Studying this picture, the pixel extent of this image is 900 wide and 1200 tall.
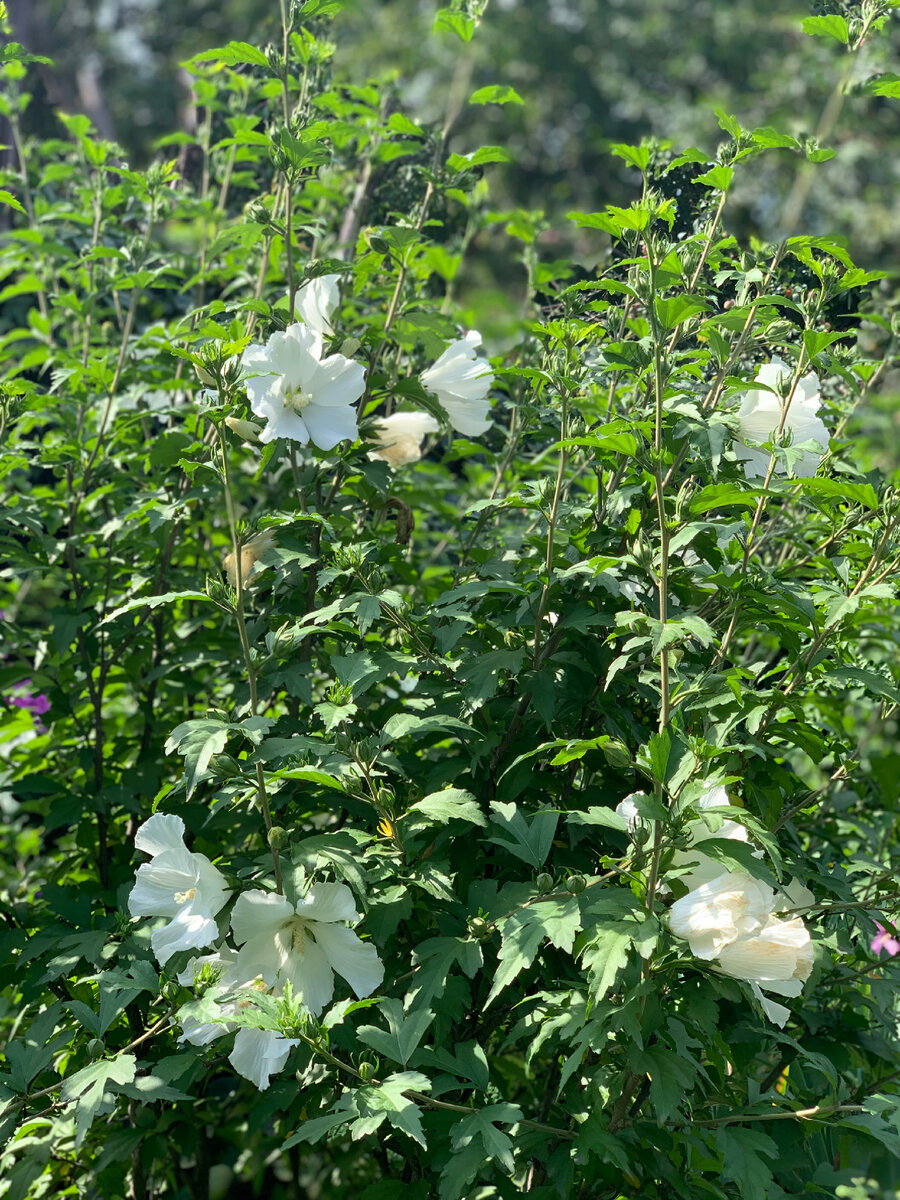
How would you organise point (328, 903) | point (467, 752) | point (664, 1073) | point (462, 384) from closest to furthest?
point (664, 1073) → point (328, 903) → point (467, 752) → point (462, 384)

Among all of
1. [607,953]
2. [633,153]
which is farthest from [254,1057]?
[633,153]

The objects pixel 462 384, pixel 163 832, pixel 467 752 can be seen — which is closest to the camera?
pixel 163 832

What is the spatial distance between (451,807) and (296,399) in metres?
0.70

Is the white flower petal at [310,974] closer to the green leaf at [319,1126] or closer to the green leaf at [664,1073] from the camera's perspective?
the green leaf at [319,1126]

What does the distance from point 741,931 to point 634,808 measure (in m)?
0.24

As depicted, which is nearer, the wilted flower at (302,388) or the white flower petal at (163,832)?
the white flower petal at (163,832)

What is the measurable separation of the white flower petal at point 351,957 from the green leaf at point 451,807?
0.64 feet

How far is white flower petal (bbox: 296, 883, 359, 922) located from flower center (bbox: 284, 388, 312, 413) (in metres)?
0.75

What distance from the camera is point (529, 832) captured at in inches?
67.4

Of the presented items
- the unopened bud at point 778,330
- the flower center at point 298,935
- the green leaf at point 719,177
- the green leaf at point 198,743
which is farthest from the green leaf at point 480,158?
the flower center at point 298,935

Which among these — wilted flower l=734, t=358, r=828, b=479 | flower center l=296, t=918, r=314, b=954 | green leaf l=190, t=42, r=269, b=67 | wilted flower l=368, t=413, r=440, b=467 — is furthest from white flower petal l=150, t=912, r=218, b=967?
green leaf l=190, t=42, r=269, b=67

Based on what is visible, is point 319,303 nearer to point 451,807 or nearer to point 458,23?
point 458,23

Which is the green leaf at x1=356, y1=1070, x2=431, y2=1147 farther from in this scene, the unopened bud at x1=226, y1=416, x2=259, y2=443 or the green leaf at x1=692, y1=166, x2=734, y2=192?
the green leaf at x1=692, y1=166, x2=734, y2=192

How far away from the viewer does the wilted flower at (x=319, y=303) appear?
2.06 meters
